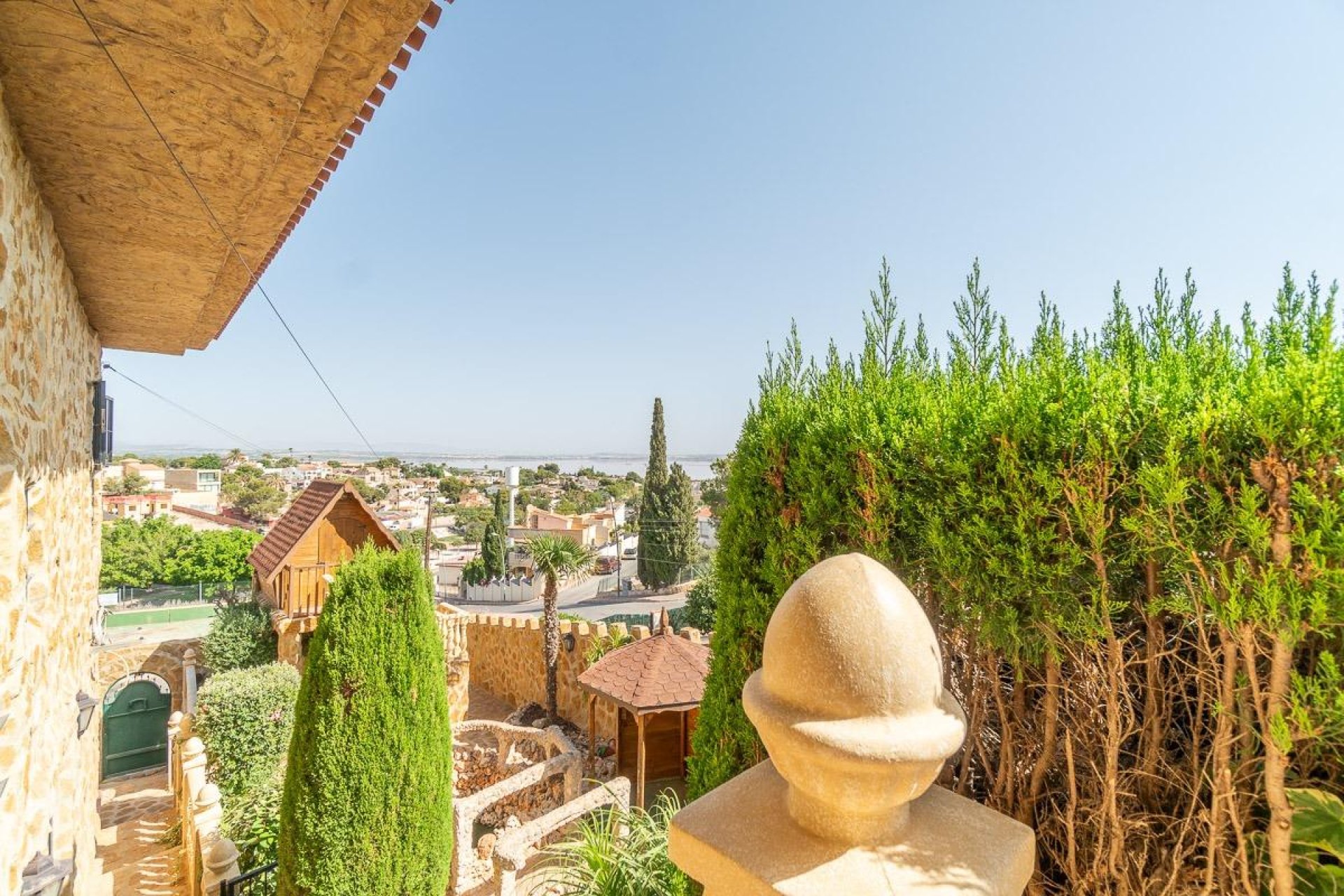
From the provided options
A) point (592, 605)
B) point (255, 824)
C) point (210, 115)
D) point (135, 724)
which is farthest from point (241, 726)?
point (592, 605)

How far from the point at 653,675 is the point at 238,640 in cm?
888

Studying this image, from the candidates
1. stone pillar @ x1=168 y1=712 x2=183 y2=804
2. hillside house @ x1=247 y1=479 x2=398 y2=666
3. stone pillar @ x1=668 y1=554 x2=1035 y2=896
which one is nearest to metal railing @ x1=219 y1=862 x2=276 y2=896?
stone pillar @ x1=168 y1=712 x2=183 y2=804

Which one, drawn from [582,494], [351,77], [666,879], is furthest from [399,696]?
[582,494]

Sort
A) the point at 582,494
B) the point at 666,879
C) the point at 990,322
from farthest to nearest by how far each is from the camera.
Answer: the point at 582,494
the point at 666,879
the point at 990,322

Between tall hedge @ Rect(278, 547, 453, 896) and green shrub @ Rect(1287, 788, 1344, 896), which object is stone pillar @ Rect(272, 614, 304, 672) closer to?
tall hedge @ Rect(278, 547, 453, 896)

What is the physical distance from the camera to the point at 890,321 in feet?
9.57

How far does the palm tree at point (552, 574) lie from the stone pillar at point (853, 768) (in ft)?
33.2

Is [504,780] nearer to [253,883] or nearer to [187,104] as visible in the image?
[253,883]

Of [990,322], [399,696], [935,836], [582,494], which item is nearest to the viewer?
[935,836]

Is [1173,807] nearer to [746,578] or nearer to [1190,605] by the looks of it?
[1190,605]

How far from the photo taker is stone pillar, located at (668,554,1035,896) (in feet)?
3.01

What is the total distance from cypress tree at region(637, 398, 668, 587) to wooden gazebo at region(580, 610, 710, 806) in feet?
64.5

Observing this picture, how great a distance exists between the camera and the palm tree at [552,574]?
1084cm

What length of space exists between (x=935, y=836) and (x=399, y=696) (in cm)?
449
